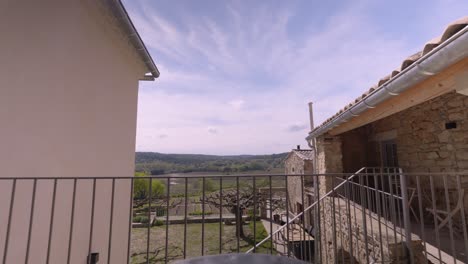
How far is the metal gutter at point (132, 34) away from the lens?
319cm

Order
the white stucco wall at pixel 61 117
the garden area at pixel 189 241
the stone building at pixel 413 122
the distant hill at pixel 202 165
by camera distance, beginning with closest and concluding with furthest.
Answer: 1. the stone building at pixel 413 122
2. the white stucco wall at pixel 61 117
3. the distant hill at pixel 202 165
4. the garden area at pixel 189 241

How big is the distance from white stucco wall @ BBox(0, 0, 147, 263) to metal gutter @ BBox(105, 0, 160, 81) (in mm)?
301

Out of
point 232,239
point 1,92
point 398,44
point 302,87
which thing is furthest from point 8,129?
point 232,239

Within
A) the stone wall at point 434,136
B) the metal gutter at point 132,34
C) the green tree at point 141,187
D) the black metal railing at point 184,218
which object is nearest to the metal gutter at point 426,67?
the black metal railing at point 184,218

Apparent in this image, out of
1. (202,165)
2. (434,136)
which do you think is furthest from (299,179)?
(434,136)

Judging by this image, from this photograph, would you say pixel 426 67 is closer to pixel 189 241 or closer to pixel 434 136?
pixel 434 136

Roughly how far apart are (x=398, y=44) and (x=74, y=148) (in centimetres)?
550

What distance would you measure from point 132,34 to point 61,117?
1745mm

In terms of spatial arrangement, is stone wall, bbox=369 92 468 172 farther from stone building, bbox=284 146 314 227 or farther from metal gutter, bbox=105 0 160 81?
metal gutter, bbox=105 0 160 81

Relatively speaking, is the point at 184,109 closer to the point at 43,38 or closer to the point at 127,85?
the point at 127,85

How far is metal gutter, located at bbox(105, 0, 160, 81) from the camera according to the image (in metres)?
3.19

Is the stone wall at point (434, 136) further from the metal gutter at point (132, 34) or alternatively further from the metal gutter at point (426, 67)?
the metal gutter at point (132, 34)

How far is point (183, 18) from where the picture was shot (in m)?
4.62

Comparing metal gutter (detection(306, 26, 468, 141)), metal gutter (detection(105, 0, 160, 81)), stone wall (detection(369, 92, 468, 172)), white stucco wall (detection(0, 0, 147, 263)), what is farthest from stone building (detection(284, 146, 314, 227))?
white stucco wall (detection(0, 0, 147, 263))
